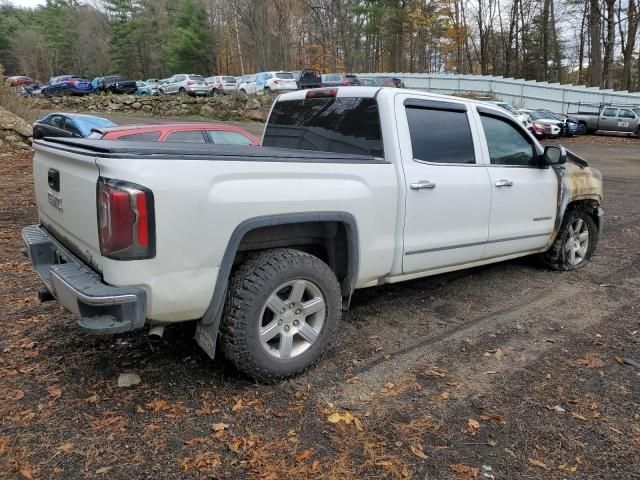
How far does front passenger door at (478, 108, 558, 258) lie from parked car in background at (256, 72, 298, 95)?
30475 mm

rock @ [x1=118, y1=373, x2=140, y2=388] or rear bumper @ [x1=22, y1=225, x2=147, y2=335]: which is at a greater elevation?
rear bumper @ [x1=22, y1=225, x2=147, y2=335]

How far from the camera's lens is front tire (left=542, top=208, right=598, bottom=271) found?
220 inches

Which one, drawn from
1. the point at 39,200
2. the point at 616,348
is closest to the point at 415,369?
the point at 616,348

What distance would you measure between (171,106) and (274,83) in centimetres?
702

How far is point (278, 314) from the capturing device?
10.5 feet

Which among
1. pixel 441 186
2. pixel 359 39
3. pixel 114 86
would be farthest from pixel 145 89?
pixel 441 186

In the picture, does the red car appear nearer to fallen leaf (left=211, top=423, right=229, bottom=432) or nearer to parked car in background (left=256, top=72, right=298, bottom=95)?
fallen leaf (left=211, top=423, right=229, bottom=432)

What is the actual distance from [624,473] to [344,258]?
1975mm

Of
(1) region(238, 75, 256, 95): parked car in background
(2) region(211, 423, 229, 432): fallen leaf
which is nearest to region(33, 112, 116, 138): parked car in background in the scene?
(2) region(211, 423, 229, 432): fallen leaf

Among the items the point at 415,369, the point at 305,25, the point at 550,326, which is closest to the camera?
the point at 415,369

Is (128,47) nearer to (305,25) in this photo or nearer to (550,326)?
(305,25)

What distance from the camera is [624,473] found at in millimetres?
2553

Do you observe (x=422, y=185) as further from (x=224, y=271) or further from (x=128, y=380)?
(x=128, y=380)

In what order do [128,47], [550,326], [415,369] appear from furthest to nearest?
[128,47] → [550,326] → [415,369]
